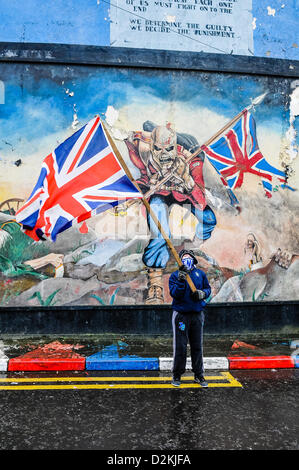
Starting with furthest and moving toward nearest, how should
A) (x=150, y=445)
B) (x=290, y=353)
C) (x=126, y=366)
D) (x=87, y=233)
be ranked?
(x=87, y=233) → (x=290, y=353) → (x=126, y=366) → (x=150, y=445)

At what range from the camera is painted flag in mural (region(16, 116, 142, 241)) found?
4914mm

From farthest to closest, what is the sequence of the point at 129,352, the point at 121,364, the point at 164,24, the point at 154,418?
the point at 164,24, the point at 129,352, the point at 121,364, the point at 154,418

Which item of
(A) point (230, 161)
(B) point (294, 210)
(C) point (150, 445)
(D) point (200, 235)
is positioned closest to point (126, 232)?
(D) point (200, 235)

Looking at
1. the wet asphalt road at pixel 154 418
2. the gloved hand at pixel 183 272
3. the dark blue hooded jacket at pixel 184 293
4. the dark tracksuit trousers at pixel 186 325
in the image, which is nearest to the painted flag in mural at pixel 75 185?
the gloved hand at pixel 183 272

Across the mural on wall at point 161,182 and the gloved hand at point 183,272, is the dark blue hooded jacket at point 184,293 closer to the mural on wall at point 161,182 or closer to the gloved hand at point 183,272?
the gloved hand at point 183,272

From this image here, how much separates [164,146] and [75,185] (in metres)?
3.28

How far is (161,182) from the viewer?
7848mm

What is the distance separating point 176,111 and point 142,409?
18.5 ft

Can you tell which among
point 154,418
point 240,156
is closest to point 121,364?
point 154,418

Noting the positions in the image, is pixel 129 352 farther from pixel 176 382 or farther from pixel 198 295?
pixel 198 295

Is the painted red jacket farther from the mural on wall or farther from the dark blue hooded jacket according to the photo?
the dark blue hooded jacket

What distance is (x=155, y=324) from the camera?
7.71 m

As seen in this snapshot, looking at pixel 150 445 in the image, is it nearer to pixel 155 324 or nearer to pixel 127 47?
pixel 155 324

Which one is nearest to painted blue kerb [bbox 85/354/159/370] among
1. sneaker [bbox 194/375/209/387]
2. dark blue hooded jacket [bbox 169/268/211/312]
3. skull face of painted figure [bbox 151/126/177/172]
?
sneaker [bbox 194/375/209/387]
